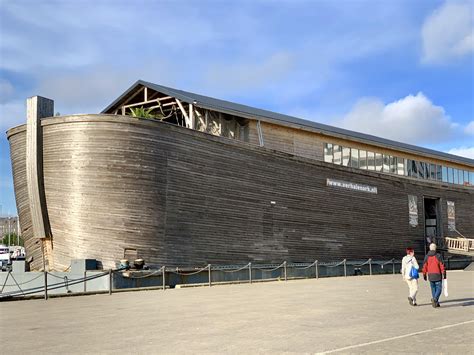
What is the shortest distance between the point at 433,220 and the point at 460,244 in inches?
109

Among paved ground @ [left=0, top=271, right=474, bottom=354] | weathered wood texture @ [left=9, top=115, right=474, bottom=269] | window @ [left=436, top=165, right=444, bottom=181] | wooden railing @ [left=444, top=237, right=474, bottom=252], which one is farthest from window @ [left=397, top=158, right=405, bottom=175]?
paved ground @ [left=0, top=271, right=474, bottom=354]

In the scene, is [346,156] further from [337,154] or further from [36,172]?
[36,172]

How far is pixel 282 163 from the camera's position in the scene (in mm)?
27609

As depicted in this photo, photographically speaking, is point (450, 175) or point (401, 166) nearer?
point (401, 166)

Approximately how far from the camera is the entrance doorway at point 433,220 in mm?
39250

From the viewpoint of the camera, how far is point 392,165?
3781cm

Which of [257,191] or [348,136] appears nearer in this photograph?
[257,191]

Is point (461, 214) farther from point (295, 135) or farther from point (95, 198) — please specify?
point (95, 198)

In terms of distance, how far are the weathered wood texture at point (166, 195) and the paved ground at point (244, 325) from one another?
661 cm

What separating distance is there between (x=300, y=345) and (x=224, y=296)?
8.68 m

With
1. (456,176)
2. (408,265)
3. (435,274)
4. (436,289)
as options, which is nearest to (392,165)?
(456,176)

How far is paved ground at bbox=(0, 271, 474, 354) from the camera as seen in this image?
7438 millimetres

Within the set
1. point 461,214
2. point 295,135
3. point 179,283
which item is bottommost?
point 179,283

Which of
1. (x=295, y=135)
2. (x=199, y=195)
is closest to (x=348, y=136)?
(x=295, y=135)
